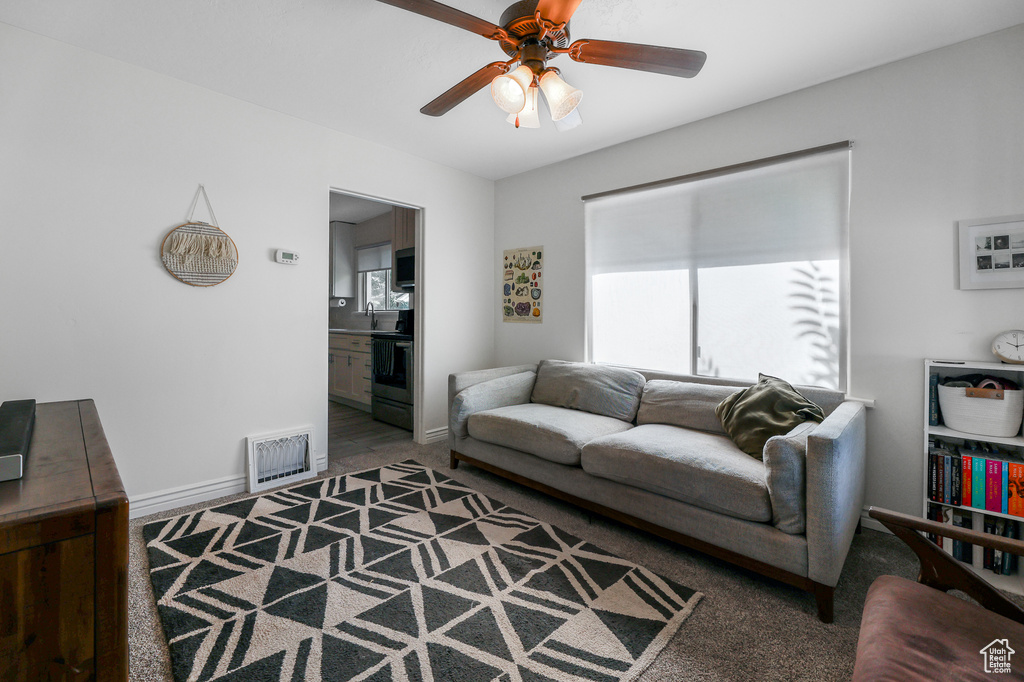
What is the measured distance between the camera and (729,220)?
2.88m

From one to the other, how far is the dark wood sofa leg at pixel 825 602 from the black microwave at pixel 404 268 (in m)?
4.13

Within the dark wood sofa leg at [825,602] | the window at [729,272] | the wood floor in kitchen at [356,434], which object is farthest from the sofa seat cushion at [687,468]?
the wood floor in kitchen at [356,434]

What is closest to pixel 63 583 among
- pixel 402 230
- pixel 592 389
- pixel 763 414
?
pixel 763 414

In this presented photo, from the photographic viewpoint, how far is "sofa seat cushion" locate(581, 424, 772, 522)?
1832 mm

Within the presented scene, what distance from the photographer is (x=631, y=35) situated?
2094 millimetres

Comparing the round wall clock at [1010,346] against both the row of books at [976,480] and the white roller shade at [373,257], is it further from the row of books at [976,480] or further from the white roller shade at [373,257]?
the white roller shade at [373,257]

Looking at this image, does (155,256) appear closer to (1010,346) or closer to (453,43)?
(453,43)

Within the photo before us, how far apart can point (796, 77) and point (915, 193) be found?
897mm

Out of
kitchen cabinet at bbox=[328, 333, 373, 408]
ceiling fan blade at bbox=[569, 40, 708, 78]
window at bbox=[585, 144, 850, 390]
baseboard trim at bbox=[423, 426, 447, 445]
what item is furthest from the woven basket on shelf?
kitchen cabinet at bbox=[328, 333, 373, 408]

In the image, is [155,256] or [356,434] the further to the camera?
[356,434]

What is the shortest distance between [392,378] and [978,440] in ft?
13.9

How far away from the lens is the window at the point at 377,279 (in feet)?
18.9

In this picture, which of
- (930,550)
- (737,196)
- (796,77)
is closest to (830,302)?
(737,196)

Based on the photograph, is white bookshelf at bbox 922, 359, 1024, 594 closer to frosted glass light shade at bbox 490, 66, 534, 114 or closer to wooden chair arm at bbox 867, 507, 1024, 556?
wooden chair arm at bbox 867, 507, 1024, 556
